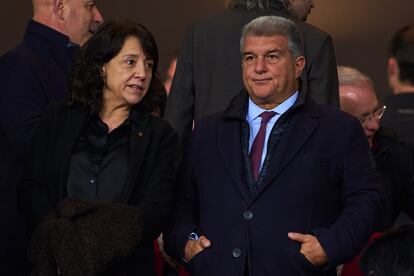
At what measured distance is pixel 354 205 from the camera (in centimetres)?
420

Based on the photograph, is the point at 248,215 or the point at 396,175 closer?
the point at 248,215

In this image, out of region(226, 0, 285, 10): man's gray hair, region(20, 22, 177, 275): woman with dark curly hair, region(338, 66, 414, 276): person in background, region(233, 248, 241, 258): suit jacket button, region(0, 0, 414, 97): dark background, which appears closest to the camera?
region(20, 22, 177, 275): woman with dark curly hair

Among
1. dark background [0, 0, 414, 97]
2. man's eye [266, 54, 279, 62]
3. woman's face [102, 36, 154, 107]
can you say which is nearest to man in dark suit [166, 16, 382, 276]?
man's eye [266, 54, 279, 62]

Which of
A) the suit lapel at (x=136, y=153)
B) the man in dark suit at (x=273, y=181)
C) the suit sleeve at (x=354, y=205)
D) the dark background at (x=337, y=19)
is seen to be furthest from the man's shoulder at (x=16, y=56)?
the dark background at (x=337, y=19)

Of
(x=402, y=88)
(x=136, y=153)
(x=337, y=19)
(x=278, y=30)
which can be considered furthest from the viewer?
(x=337, y=19)

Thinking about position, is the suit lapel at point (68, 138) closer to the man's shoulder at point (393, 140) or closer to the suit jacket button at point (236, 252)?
the suit jacket button at point (236, 252)

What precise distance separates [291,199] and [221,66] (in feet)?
3.15

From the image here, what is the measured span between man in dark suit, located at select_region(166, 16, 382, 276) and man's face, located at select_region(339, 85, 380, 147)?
0.93 metres

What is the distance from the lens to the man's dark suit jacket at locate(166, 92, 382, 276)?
4156mm

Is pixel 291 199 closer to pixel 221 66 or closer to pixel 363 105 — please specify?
pixel 221 66

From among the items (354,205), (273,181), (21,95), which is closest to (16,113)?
(21,95)

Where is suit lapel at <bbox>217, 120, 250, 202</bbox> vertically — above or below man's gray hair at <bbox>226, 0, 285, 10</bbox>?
below

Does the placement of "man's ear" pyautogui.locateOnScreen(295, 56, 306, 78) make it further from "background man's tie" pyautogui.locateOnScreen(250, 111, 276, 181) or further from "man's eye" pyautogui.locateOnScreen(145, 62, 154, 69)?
"man's eye" pyautogui.locateOnScreen(145, 62, 154, 69)

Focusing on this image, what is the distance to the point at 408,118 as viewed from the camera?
5.23 metres
